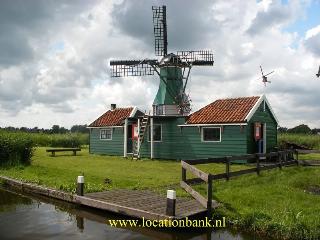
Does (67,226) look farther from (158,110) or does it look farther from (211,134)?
(158,110)

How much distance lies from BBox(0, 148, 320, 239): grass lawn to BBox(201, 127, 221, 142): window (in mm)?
6531

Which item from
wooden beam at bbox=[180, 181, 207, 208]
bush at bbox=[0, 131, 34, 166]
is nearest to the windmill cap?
bush at bbox=[0, 131, 34, 166]

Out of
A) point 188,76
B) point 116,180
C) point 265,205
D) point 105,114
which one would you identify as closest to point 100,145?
point 105,114

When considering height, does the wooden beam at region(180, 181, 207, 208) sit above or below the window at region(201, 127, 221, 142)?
below

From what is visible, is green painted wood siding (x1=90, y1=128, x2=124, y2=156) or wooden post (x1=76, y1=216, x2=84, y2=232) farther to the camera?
green painted wood siding (x1=90, y1=128, x2=124, y2=156)

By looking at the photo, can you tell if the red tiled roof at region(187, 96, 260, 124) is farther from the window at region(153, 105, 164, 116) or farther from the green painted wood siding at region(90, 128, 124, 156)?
the green painted wood siding at region(90, 128, 124, 156)

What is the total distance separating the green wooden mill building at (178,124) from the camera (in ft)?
84.4

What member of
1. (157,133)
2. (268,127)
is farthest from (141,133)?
(268,127)

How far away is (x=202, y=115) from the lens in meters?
27.7

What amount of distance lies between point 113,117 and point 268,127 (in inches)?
528

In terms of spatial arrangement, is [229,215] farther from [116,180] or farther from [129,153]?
[129,153]

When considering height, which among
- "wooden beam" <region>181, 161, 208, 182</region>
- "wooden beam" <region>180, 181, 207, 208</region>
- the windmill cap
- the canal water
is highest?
the windmill cap

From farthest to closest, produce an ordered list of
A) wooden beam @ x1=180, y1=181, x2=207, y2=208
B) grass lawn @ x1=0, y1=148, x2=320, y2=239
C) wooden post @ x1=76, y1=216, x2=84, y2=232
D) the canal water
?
wooden beam @ x1=180, y1=181, x2=207, y2=208 → wooden post @ x1=76, y1=216, x2=84, y2=232 → the canal water → grass lawn @ x1=0, y1=148, x2=320, y2=239

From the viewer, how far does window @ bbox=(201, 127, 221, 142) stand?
26266 millimetres
